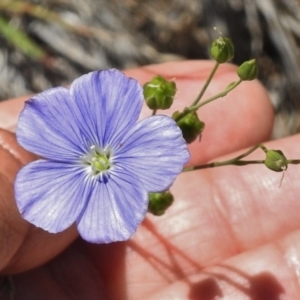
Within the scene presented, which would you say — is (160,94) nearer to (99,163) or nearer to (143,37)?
(99,163)

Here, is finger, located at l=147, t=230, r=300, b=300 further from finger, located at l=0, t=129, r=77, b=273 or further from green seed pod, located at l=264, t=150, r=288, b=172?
green seed pod, located at l=264, t=150, r=288, b=172

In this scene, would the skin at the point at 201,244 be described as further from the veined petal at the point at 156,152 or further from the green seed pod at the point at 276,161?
the green seed pod at the point at 276,161

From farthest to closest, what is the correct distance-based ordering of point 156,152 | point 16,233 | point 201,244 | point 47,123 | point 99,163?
point 201,244
point 16,233
point 99,163
point 47,123
point 156,152

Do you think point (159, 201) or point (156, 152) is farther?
point (159, 201)

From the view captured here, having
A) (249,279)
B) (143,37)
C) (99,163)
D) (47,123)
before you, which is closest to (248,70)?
(99,163)

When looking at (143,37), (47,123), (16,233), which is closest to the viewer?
(47,123)

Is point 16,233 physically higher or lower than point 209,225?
higher

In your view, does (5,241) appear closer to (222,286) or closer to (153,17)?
(222,286)
